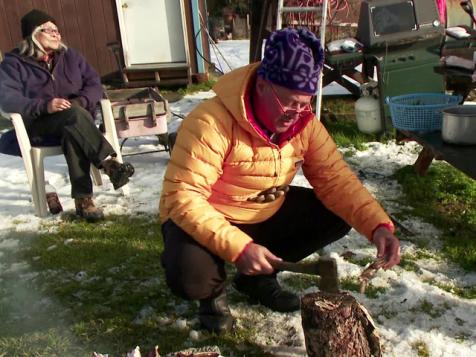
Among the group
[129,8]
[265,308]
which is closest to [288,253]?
[265,308]

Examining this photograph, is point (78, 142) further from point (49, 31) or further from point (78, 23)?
point (78, 23)

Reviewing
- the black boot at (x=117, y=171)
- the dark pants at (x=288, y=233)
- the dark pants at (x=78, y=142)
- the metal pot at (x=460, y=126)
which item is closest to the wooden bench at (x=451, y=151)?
the metal pot at (x=460, y=126)

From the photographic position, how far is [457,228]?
3486 millimetres

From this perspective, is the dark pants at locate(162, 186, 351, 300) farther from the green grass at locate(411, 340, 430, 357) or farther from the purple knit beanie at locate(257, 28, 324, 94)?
the purple knit beanie at locate(257, 28, 324, 94)

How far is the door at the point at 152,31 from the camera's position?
26.6ft

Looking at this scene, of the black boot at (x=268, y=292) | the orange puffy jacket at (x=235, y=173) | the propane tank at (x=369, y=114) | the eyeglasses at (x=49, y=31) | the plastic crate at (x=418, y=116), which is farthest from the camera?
the propane tank at (x=369, y=114)

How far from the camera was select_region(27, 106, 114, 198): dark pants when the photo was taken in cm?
385

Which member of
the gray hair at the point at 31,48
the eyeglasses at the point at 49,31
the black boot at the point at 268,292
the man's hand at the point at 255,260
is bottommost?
the black boot at the point at 268,292

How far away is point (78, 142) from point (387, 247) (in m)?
2.58

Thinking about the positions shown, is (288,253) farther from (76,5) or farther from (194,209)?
(76,5)

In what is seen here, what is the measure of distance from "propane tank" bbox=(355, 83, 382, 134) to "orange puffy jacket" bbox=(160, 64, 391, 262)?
10.5ft

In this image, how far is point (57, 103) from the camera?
3846 millimetres

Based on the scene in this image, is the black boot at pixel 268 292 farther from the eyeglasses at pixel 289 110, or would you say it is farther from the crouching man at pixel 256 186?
the eyeglasses at pixel 289 110

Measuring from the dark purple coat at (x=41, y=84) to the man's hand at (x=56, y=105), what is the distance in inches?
1.9
